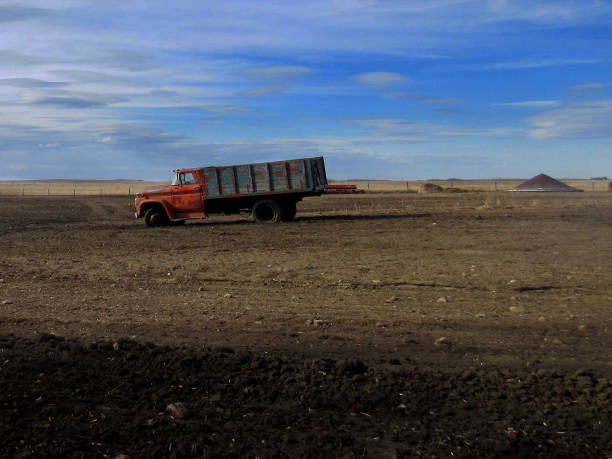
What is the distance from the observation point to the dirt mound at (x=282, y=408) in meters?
4.45

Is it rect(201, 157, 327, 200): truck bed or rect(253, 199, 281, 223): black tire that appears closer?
rect(253, 199, 281, 223): black tire

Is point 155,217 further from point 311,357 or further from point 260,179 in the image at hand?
point 311,357

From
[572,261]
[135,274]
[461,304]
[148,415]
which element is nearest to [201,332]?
[148,415]

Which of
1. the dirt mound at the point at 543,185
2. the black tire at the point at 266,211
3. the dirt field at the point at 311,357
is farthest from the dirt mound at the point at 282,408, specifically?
the dirt mound at the point at 543,185

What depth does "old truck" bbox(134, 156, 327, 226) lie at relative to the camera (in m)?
25.1

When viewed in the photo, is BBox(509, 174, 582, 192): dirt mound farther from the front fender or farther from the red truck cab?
the front fender

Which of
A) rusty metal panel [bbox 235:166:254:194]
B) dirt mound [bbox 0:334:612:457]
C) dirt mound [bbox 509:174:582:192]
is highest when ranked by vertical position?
rusty metal panel [bbox 235:166:254:194]

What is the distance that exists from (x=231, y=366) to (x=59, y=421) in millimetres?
1677

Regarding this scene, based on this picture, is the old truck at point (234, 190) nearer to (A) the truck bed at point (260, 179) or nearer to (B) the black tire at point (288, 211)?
(A) the truck bed at point (260, 179)

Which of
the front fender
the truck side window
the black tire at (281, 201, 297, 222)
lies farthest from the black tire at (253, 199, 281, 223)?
the front fender

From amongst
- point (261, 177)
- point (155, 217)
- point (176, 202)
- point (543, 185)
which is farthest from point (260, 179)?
point (543, 185)

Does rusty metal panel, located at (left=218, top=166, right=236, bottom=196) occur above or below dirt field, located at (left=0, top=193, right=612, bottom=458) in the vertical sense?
above

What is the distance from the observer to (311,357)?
253 inches

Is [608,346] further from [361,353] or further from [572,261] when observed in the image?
[572,261]
